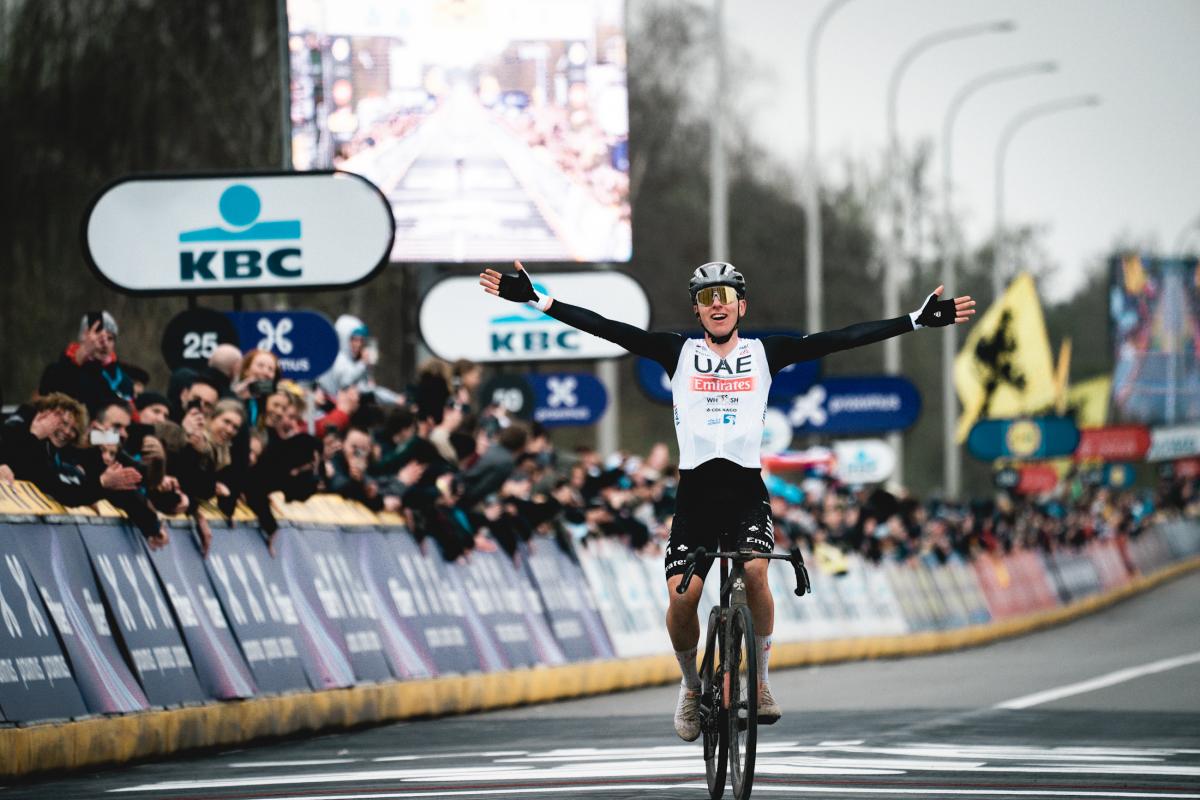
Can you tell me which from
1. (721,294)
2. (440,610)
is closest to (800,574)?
(721,294)

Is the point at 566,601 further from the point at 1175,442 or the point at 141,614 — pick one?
the point at 1175,442

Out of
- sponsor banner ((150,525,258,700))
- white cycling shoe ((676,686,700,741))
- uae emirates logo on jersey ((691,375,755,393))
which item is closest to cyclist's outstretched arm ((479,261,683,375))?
uae emirates logo on jersey ((691,375,755,393))

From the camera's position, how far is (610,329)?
11070 mm

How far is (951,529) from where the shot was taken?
4056 centimetres

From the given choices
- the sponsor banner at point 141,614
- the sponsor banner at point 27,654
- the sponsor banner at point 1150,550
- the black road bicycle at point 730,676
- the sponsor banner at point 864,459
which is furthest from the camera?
the sponsor banner at point 1150,550

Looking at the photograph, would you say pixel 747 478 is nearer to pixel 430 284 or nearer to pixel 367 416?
pixel 367 416

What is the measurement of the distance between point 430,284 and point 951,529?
46.3 ft

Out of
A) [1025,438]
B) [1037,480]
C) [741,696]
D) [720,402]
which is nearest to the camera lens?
[741,696]

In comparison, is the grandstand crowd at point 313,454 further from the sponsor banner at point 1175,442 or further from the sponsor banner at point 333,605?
the sponsor banner at point 1175,442

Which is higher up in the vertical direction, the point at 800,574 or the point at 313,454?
the point at 313,454

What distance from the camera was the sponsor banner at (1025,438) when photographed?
57406mm

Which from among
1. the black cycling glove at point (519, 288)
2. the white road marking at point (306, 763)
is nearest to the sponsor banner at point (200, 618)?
the white road marking at point (306, 763)

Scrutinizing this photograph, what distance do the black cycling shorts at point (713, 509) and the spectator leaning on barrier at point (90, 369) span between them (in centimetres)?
475

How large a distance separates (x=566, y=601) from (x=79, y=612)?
8646 mm
